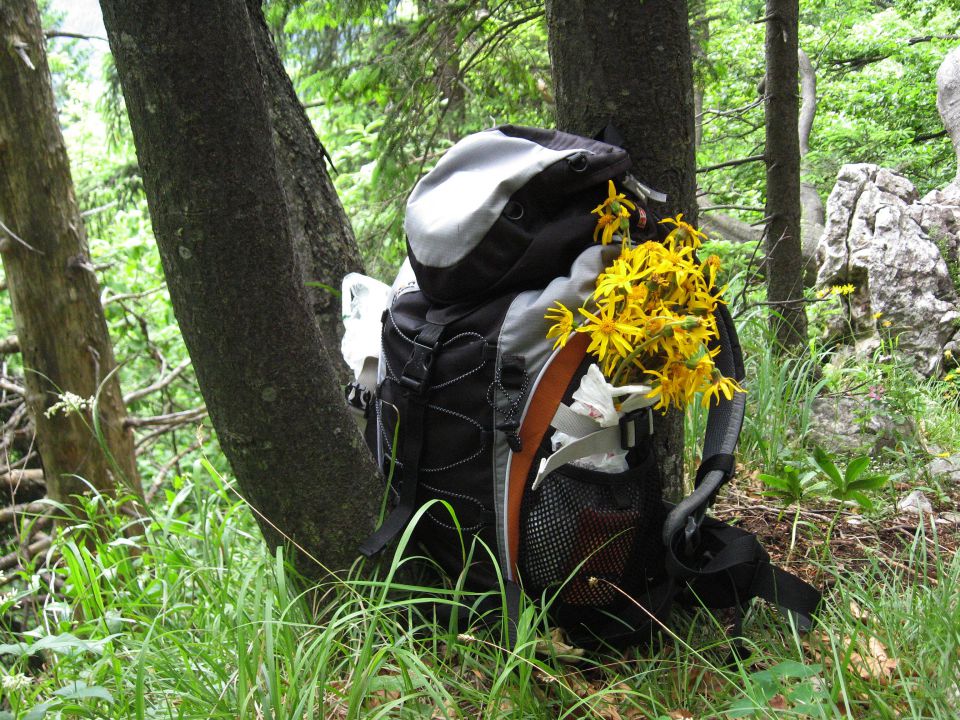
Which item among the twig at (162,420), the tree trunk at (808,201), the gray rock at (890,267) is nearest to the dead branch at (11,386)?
the twig at (162,420)

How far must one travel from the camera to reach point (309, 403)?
1.48 metres

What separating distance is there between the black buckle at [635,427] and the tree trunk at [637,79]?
33cm

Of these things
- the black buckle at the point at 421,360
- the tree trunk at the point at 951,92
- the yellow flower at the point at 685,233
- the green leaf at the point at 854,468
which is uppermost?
the tree trunk at the point at 951,92

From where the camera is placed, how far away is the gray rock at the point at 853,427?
290 cm

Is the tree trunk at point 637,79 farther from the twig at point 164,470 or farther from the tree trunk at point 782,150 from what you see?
the twig at point 164,470

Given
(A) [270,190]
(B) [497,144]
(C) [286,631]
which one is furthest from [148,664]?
(B) [497,144]

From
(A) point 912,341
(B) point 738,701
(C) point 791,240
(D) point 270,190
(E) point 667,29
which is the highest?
(E) point 667,29

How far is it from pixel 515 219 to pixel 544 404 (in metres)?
0.40

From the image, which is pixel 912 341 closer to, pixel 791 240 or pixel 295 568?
pixel 791 240

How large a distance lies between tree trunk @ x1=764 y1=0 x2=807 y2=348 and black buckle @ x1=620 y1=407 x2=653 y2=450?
2.16 meters

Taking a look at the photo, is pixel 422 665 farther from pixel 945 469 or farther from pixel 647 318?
pixel 945 469

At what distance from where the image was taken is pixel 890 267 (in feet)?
15.8

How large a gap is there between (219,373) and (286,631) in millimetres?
517

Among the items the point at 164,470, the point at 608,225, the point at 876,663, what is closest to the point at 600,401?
the point at 608,225
